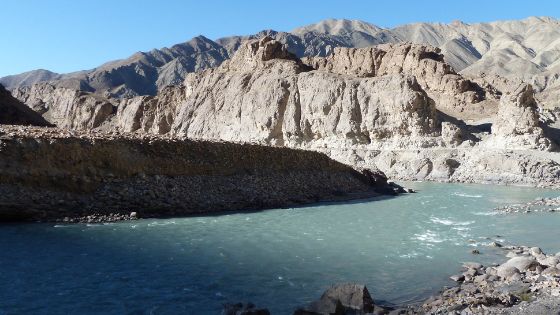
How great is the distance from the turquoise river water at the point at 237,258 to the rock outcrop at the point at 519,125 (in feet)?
98.5

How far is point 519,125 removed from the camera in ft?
170

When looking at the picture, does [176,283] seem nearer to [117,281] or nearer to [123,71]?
[117,281]

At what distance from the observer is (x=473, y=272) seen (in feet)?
39.7

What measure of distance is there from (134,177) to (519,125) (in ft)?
145

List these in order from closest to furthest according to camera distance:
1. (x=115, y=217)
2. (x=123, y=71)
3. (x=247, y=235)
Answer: (x=247, y=235), (x=115, y=217), (x=123, y=71)

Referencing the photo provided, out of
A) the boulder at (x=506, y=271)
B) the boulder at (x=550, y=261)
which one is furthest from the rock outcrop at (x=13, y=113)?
the boulder at (x=550, y=261)

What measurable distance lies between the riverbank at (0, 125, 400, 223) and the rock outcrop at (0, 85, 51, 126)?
754 inches

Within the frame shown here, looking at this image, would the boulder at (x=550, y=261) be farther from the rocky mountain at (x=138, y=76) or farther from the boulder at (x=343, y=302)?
the rocky mountain at (x=138, y=76)

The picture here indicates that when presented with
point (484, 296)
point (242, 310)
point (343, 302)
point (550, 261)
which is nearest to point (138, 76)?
point (550, 261)

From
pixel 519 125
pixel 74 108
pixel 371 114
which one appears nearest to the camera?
pixel 519 125

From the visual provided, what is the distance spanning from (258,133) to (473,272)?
5610 centimetres

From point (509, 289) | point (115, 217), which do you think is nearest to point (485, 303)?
point (509, 289)

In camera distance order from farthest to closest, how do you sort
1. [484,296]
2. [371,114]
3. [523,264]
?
[371,114]
[523,264]
[484,296]

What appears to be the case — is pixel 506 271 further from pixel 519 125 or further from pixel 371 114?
pixel 371 114
